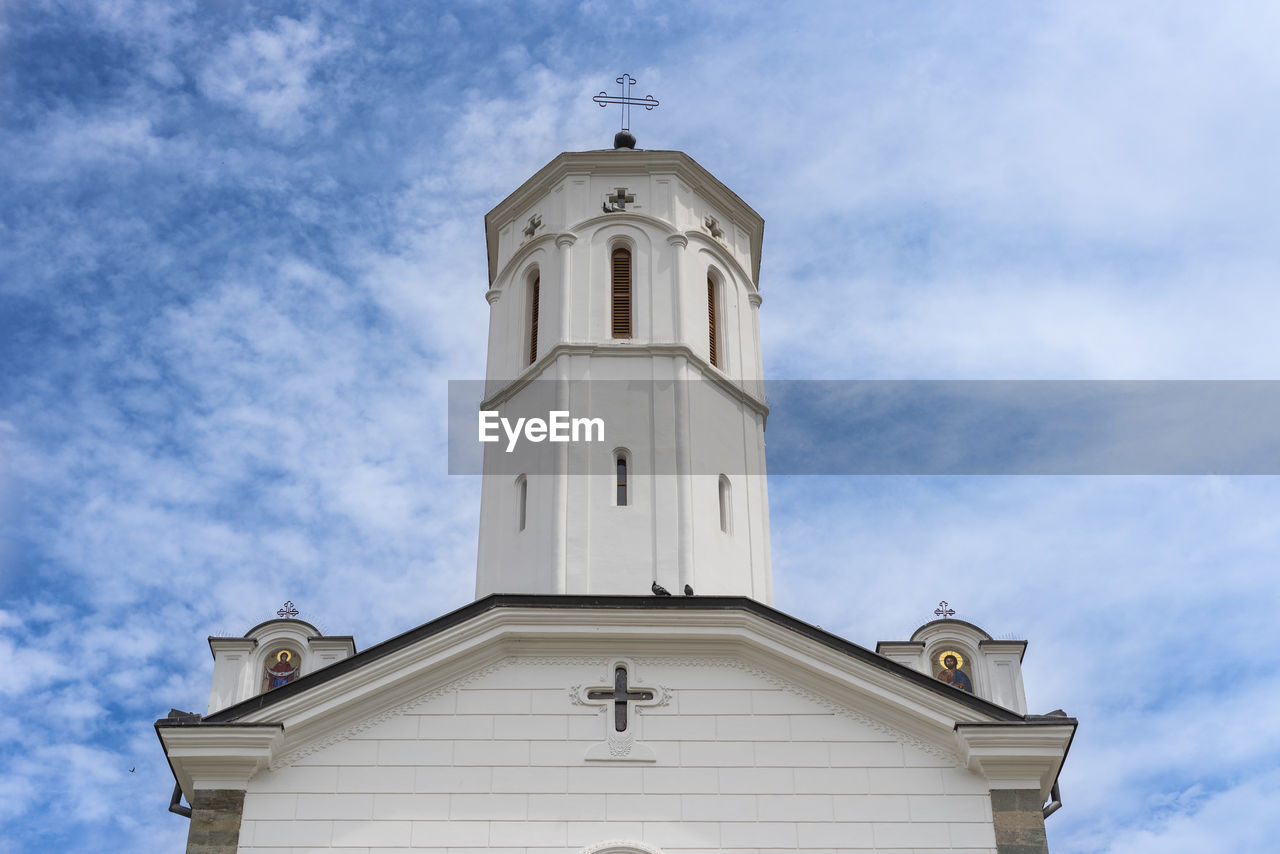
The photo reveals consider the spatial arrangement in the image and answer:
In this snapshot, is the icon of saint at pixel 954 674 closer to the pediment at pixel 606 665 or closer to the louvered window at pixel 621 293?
the pediment at pixel 606 665

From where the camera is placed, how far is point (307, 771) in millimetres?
20203

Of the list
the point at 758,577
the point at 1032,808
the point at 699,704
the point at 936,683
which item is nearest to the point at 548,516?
the point at 758,577

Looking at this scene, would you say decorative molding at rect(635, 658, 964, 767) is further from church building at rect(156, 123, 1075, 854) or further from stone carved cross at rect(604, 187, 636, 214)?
stone carved cross at rect(604, 187, 636, 214)

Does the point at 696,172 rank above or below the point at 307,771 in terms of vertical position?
above

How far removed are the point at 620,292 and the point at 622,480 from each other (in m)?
4.02

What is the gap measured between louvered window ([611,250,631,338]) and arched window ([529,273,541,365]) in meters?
1.45

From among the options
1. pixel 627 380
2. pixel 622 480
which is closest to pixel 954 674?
pixel 622 480

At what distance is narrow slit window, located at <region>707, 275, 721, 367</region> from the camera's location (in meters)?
27.8

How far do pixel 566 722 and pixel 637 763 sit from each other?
108cm

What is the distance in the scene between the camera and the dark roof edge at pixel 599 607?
20516mm

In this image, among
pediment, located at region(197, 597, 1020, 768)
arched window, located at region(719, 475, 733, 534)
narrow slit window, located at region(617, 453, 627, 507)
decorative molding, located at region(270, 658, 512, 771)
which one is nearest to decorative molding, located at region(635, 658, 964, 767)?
pediment, located at region(197, 597, 1020, 768)

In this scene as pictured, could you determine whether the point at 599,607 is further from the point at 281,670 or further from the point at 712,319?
the point at 712,319

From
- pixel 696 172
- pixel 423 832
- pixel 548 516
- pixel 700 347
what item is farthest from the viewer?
pixel 696 172

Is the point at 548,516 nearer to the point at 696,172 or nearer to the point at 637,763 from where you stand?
the point at 637,763
